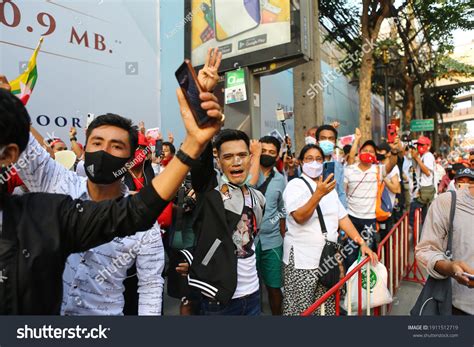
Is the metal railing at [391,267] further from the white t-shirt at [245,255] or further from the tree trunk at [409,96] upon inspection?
the tree trunk at [409,96]

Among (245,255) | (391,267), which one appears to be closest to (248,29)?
(391,267)

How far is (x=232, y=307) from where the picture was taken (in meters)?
1.88

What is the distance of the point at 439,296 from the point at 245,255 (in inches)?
39.6

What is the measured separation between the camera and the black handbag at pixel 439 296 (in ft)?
5.68

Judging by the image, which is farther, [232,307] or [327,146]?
[327,146]

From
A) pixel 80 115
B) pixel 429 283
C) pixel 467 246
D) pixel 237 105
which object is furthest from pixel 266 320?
pixel 80 115

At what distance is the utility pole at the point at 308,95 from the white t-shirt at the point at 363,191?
6.51ft

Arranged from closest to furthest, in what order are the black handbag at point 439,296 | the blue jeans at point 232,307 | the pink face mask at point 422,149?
the black handbag at point 439,296
the blue jeans at point 232,307
the pink face mask at point 422,149

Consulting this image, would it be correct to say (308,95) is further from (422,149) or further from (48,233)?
(48,233)

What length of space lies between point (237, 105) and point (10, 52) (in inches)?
116

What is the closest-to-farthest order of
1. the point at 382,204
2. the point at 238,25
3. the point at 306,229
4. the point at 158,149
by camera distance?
the point at 306,229, the point at 382,204, the point at 158,149, the point at 238,25

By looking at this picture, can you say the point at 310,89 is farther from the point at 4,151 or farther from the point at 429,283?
the point at 4,151

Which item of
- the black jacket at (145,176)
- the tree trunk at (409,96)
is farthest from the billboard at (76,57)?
the tree trunk at (409,96)

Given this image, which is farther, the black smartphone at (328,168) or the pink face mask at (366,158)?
the pink face mask at (366,158)
